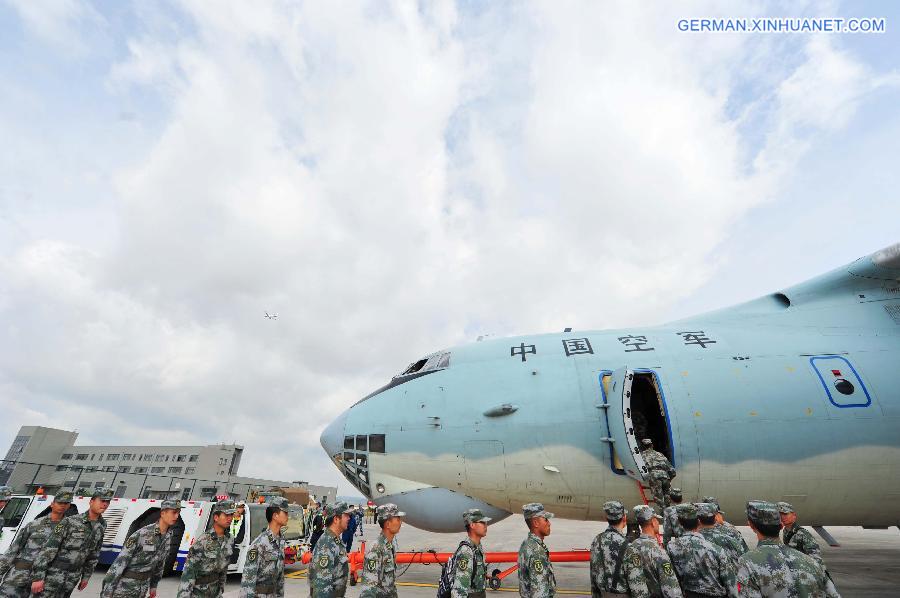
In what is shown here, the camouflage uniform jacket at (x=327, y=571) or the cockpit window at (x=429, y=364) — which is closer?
the camouflage uniform jacket at (x=327, y=571)

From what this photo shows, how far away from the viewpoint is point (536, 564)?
4.68 metres

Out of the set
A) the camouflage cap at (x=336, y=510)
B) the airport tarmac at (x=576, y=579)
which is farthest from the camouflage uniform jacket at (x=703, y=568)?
the airport tarmac at (x=576, y=579)

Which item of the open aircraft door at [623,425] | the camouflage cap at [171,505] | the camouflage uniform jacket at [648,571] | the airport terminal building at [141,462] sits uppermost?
the airport terminal building at [141,462]

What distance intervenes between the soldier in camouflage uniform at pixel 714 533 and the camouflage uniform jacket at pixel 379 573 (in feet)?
11.2

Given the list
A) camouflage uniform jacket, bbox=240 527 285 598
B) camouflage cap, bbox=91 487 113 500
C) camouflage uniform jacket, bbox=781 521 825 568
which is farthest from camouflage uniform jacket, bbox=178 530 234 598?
camouflage uniform jacket, bbox=781 521 825 568

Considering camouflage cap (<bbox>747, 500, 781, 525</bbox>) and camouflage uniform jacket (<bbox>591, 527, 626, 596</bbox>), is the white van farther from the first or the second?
camouflage cap (<bbox>747, 500, 781, 525</bbox>)

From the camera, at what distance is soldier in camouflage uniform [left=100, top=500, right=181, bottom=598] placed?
5.41m

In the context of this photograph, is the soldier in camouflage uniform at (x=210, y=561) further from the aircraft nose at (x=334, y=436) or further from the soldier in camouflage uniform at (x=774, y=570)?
the soldier in camouflage uniform at (x=774, y=570)

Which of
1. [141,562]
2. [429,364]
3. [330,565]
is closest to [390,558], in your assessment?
[330,565]

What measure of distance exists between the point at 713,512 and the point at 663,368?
3.75m

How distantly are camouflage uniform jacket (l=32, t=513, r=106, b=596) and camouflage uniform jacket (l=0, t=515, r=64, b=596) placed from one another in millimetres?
83

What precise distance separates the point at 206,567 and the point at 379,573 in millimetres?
2195

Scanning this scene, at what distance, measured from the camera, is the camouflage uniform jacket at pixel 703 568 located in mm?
4637

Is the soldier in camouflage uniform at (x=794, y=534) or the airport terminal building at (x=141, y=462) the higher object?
the airport terminal building at (x=141, y=462)
